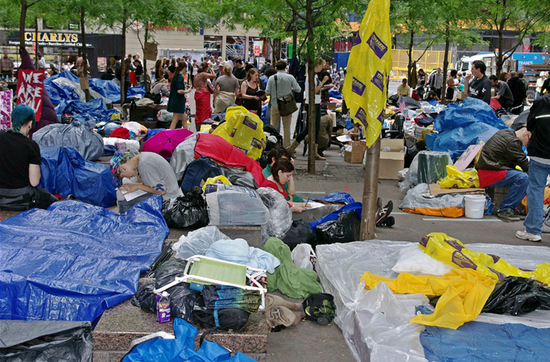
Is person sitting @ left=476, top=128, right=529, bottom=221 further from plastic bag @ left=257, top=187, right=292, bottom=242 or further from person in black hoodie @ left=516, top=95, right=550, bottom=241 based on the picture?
plastic bag @ left=257, top=187, right=292, bottom=242

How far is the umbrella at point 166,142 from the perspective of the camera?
8.75m

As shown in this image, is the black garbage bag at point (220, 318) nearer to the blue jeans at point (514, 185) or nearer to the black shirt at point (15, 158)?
the black shirt at point (15, 158)

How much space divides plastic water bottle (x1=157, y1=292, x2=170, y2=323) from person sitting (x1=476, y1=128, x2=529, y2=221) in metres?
Answer: 5.81

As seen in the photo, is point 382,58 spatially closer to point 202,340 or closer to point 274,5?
point 202,340

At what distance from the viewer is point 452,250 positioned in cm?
475

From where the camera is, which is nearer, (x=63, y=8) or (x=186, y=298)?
(x=186, y=298)

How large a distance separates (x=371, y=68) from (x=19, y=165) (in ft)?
12.9

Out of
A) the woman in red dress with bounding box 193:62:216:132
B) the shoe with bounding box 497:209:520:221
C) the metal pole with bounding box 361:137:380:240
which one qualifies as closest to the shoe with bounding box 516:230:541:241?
the shoe with bounding box 497:209:520:221

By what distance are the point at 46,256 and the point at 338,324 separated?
250cm

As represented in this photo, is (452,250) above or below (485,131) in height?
below

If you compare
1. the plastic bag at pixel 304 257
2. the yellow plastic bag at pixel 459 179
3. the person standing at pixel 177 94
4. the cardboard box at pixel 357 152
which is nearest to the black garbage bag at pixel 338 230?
the plastic bag at pixel 304 257

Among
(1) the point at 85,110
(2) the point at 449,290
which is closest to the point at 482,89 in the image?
(2) the point at 449,290

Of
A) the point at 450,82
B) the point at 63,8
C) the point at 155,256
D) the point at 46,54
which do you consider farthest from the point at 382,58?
the point at 46,54

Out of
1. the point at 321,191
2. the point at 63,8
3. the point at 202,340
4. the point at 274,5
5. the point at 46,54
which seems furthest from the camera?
the point at 46,54
